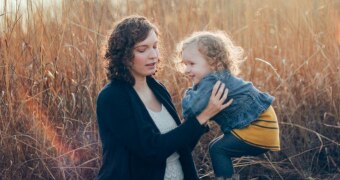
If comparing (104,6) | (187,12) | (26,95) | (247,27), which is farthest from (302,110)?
(26,95)

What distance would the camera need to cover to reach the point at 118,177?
3119 mm

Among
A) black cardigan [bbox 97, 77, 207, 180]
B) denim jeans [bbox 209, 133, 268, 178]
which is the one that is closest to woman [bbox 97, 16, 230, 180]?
black cardigan [bbox 97, 77, 207, 180]

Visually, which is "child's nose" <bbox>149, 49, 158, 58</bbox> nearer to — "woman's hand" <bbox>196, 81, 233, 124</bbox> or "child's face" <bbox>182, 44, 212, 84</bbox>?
"child's face" <bbox>182, 44, 212, 84</bbox>

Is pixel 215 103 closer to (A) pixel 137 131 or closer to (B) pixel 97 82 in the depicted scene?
(A) pixel 137 131

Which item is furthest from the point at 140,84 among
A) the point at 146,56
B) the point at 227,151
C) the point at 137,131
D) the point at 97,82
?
the point at 97,82

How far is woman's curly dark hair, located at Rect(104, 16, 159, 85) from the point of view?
10.3 ft

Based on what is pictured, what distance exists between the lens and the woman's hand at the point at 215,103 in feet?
9.84

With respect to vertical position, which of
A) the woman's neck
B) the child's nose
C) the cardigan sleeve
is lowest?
the cardigan sleeve

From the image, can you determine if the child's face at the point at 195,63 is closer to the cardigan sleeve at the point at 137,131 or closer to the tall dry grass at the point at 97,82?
the cardigan sleeve at the point at 137,131

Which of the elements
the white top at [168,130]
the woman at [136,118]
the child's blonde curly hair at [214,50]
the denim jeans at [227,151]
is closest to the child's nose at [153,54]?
the woman at [136,118]

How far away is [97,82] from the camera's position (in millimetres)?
4148

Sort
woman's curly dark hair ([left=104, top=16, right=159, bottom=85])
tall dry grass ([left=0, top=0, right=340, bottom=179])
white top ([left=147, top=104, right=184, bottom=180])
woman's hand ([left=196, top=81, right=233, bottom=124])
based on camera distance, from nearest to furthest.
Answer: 1. woman's hand ([left=196, top=81, right=233, bottom=124])
2. woman's curly dark hair ([left=104, top=16, right=159, bottom=85])
3. white top ([left=147, top=104, right=184, bottom=180])
4. tall dry grass ([left=0, top=0, right=340, bottom=179])

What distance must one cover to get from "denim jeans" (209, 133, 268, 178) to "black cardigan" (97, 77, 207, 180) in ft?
0.33

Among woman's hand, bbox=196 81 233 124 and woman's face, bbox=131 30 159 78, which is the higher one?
woman's face, bbox=131 30 159 78
